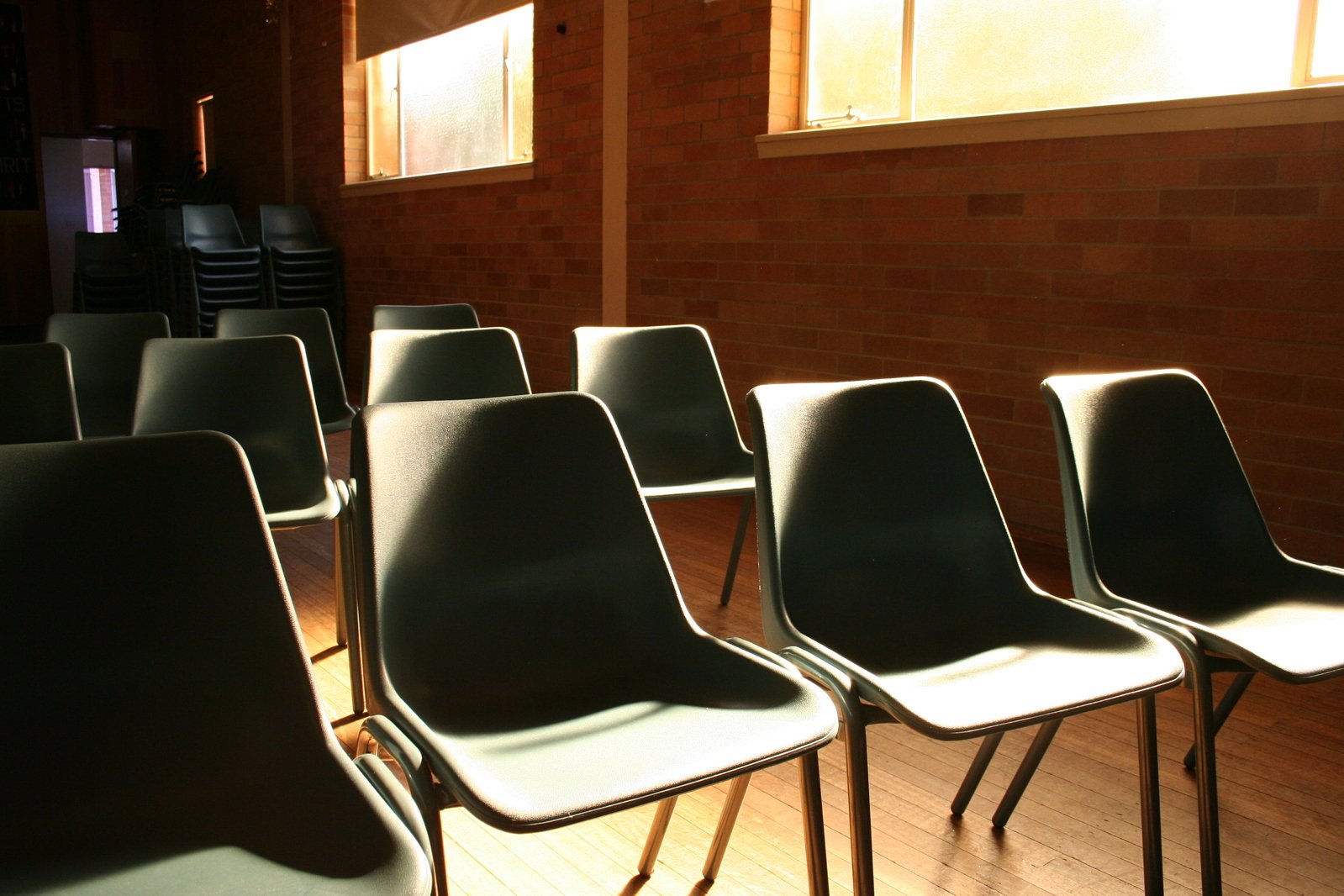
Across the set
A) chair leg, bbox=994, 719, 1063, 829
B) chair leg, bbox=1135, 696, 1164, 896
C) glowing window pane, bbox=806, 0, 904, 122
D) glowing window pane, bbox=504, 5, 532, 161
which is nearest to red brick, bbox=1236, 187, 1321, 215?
glowing window pane, bbox=806, 0, 904, 122

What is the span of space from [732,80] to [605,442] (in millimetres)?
3431

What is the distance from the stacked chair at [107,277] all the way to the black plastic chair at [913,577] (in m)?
7.78

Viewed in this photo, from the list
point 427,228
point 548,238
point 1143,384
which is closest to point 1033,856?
point 1143,384

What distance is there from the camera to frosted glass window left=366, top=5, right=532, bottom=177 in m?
6.58

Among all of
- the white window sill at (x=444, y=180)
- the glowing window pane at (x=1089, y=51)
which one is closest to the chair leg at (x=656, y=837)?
the glowing window pane at (x=1089, y=51)

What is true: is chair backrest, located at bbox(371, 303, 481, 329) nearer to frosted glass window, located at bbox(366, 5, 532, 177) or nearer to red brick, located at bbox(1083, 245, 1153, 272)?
red brick, located at bbox(1083, 245, 1153, 272)

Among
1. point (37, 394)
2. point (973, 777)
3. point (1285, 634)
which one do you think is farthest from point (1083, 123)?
point (37, 394)

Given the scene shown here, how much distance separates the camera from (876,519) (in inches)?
73.1

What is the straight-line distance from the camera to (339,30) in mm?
8141

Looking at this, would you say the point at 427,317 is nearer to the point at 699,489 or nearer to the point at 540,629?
the point at 699,489

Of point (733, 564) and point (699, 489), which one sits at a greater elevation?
point (699, 489)

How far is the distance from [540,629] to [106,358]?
2.62m

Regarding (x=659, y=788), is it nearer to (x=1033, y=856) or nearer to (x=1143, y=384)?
(x=1033, y=856)

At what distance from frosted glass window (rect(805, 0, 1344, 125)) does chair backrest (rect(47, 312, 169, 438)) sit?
2.63 m
